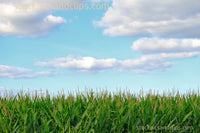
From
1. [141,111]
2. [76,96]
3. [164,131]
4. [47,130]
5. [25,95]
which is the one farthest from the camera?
[25,95]

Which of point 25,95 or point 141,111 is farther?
point 25,95

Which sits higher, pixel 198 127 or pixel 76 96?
pixel 76 96

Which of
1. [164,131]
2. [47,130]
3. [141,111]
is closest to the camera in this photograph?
[47,130]

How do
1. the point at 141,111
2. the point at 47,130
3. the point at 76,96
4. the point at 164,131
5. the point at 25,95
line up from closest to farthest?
the point at 47,130
the point at 164,131
the point at 141,111
the point at 76,96
the point at 25,95

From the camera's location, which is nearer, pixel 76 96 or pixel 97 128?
pixel 97 128

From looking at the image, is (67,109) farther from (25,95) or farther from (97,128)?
(25,95)

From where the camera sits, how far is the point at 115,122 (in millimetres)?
4926

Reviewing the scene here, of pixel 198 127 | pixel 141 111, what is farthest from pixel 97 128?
pixel 198 127

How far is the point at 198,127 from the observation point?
5297 millimetres

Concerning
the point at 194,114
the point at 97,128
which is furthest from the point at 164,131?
the point at 97,128

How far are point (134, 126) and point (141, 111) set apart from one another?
57 cm

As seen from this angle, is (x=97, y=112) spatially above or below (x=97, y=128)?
above

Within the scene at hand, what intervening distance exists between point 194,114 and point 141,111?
1.29 meters

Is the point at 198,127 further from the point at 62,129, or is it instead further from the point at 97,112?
the point at 62,129
